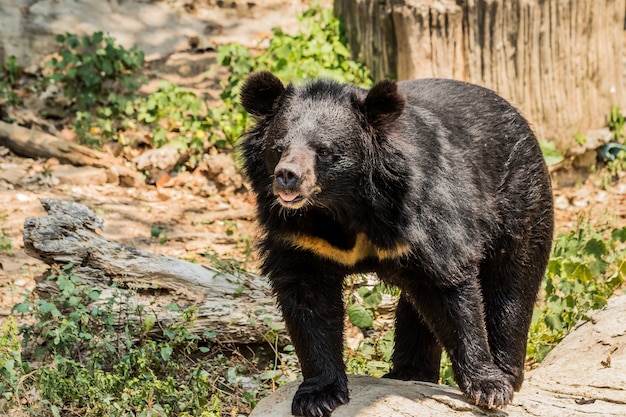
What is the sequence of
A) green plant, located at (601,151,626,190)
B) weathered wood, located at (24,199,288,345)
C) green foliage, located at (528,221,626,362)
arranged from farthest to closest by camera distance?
green plant, located at (601,151,626,190) → green foliage, located at (528,221,626,362) → weathered wood, located at (24,199,288,345)

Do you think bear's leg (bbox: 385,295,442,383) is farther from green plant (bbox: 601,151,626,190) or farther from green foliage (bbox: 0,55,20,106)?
green foliage (bbox: 0,55,20,106)

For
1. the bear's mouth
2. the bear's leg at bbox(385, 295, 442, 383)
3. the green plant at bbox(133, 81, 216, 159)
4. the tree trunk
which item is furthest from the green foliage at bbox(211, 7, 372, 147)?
the bear's mouth

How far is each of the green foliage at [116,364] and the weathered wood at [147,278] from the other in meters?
0.10

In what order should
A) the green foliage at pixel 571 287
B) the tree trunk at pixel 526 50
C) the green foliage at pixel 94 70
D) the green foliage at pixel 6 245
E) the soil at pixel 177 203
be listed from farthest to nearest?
the green foliage at pixel 94 70
the tree trunk at pixel 526 50
the soil at pixel 177 203
the green foliage at pixel 6 245
the green foliage at pixel 571 287

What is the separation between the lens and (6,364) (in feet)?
15.7

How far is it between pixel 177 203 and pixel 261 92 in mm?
4377

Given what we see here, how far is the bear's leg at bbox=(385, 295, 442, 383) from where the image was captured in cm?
537

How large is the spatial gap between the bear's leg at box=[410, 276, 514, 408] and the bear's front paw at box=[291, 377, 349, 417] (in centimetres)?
55

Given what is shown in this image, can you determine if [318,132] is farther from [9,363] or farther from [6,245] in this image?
[6,245]

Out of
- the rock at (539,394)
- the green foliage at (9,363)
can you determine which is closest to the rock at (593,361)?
the rock at (539,394)

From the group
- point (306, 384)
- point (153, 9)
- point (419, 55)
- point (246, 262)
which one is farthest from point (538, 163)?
point (153, 9)

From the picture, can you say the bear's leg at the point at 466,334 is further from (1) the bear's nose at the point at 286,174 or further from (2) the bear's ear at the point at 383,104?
(1) the bear's nose at the point at 286,174

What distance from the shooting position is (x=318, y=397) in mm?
4445

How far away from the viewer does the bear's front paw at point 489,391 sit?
457 centimetres
